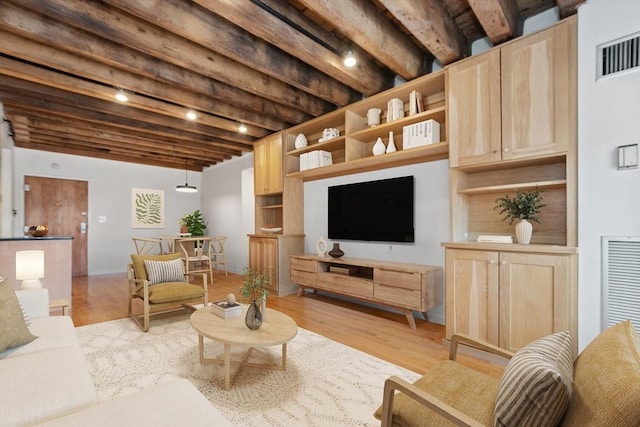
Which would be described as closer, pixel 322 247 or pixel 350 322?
pixel 350 322

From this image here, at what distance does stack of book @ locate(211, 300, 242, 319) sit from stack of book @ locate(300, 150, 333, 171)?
2.35 metres

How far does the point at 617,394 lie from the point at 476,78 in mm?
2575

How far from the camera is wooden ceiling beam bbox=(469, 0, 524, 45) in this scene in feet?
7.34

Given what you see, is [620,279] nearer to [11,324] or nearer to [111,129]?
[11,324]

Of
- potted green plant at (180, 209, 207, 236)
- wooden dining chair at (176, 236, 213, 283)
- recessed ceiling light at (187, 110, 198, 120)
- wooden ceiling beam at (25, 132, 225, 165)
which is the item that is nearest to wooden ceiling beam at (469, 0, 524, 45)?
recessed ceiling light at (187, 110, 198, 120)

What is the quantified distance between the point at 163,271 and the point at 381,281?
254 cm

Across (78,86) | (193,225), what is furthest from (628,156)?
(193,225)

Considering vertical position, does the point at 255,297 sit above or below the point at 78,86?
below

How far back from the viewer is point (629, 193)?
198cm

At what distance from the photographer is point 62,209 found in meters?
6.32

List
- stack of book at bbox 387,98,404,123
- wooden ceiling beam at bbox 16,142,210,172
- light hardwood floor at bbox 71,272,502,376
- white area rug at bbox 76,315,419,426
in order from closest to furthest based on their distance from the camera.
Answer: white area rug at bbox 76,315,419,426 < light hardwood floor at bbox 71,272,502,376 < stack of book at bbox 387,98,404,123 < wooden ceiling beam at bbox 16,142,210,172

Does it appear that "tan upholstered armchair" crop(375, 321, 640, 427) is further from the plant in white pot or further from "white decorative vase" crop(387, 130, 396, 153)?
"white decorative vase" crop(387, 130, 396, 153)

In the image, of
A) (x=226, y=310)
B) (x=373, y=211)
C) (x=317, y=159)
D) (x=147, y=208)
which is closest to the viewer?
(x=226, y=310)

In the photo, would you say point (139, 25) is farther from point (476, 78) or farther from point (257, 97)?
point (476, 78)
